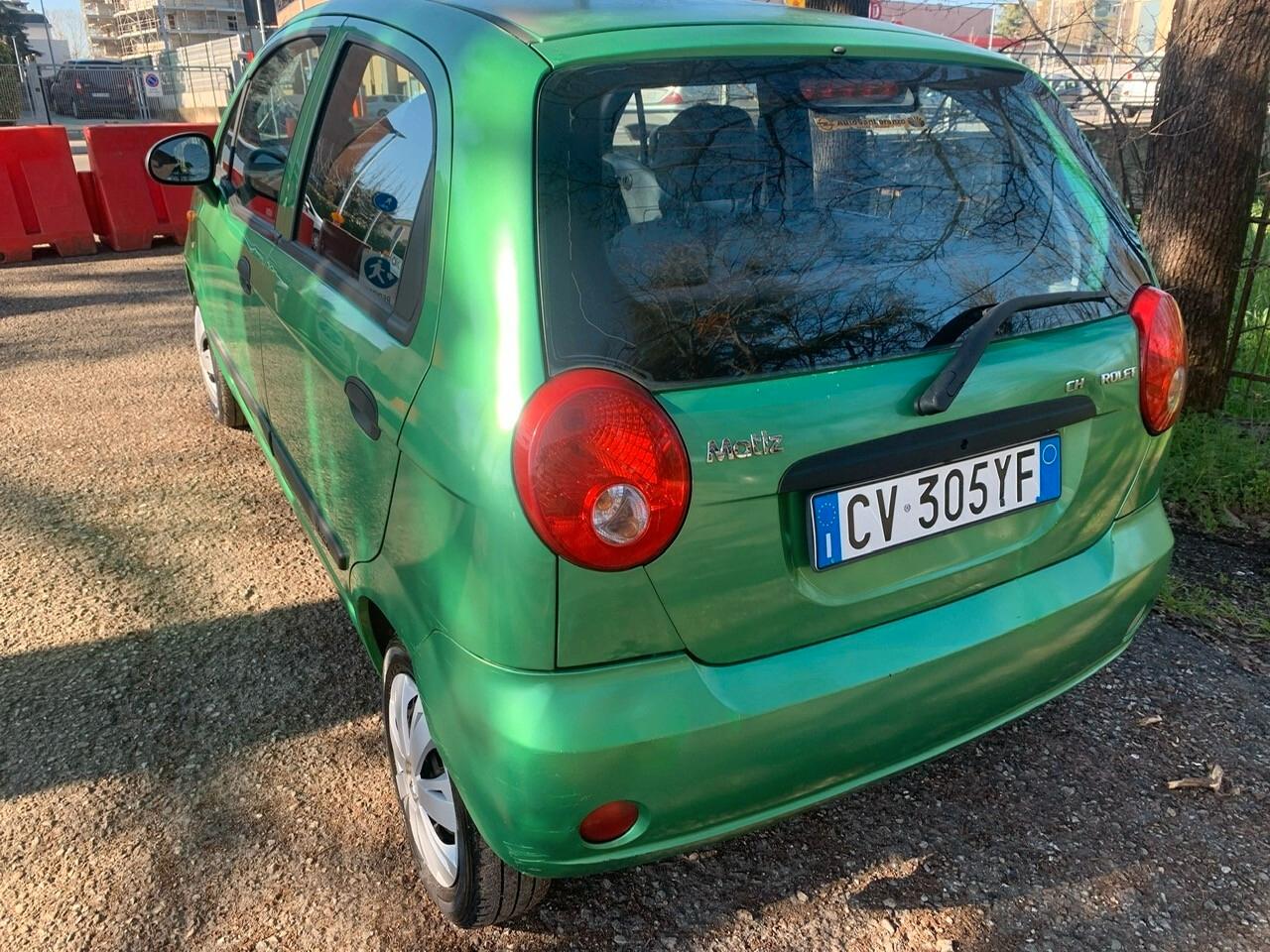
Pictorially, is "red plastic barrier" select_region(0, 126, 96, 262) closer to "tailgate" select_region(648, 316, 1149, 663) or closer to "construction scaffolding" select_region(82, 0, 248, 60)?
"tailgate" select_region(648, 316, 1149, 663)

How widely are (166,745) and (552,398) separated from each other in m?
1.74

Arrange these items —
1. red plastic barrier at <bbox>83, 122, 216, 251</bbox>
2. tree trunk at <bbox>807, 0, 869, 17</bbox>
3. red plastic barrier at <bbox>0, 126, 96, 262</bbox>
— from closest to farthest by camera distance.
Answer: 1. tree trunk at <bbox>807, 0, 869, 17</bbox>
2. red plastic barrier at <bbox>0, 126, 96, 262</bbox>
3. red plastic barrier at <bbox>83, 122, 216, 251</bbox>

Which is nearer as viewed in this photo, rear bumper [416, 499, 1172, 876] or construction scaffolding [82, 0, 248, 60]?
rear bumper [416, 499, 1172, 876]

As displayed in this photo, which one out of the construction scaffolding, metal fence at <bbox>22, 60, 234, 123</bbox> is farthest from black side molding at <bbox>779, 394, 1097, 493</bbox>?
the construction scaffolding

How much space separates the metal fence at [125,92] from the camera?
111 ft

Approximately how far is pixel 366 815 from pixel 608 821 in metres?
0.98

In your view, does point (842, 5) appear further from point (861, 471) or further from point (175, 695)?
point (175, 695)

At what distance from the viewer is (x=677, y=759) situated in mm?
1552

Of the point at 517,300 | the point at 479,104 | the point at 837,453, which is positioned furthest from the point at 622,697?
the point at 479,104

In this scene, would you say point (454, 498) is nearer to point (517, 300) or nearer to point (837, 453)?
point (517, 300)

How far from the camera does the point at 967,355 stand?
1706mm

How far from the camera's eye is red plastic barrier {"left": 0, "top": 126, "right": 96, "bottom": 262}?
8000 millimetres

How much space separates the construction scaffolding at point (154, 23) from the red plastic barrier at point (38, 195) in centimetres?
7238

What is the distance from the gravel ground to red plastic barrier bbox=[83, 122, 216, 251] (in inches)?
243
